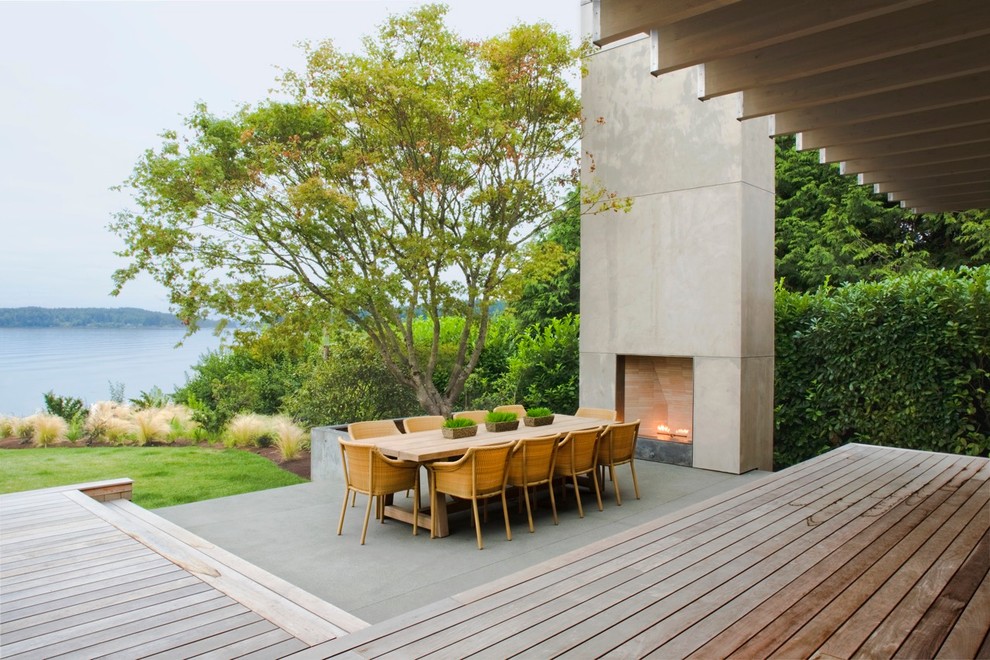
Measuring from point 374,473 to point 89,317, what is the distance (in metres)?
10.4

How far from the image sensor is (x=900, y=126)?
4.33 metres

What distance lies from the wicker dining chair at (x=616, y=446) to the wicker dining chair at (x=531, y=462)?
819 millimetres

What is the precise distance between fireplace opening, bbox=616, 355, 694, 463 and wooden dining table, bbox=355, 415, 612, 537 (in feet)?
7.32

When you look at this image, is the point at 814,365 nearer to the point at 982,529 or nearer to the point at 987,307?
the point at 987,307

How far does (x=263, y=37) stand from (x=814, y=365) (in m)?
19.2

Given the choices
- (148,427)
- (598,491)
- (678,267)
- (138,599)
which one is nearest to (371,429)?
(598,491)

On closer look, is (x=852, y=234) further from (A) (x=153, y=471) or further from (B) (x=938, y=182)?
(A) (x=153, y=471)

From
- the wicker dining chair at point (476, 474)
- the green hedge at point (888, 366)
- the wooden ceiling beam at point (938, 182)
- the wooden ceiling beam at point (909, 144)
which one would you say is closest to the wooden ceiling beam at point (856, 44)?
the wooden ceiling beam at point (909, 144)

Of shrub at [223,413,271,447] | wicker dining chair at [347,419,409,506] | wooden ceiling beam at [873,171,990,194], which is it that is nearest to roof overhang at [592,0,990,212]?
wooden ceiling beam at [873,171,990,194]

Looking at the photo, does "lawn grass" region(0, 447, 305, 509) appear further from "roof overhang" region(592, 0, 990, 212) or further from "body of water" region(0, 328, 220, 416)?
"roof overhang" region(592, 0, 990, 212)

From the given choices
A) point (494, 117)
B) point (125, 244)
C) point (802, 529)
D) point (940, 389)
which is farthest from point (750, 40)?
point (125, 244)

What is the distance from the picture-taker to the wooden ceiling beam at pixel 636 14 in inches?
118

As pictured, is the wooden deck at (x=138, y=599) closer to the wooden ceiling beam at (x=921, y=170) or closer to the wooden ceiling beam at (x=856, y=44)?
the wooden ceiling beam at (x=856, y=44)

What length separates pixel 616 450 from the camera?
6.33 metres
